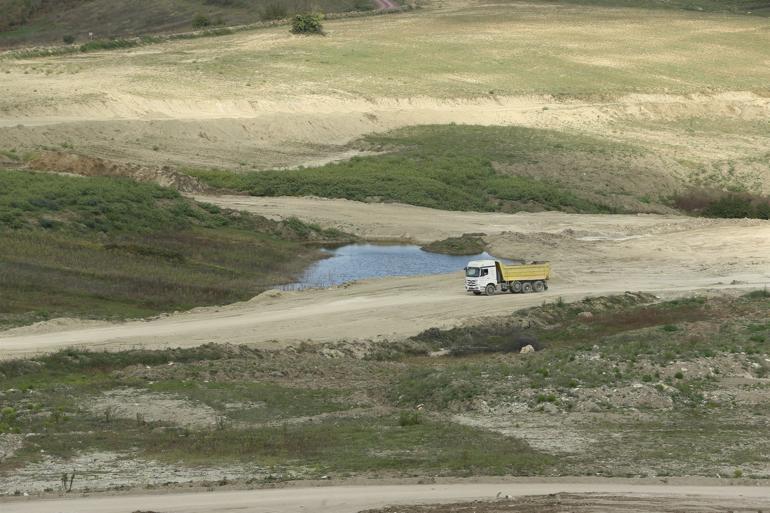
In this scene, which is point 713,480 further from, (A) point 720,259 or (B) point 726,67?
(B) point 726,67

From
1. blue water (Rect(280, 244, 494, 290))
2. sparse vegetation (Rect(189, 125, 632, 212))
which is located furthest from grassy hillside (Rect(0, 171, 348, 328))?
sparse vegetation (Rect(189, 125, 632, 212))

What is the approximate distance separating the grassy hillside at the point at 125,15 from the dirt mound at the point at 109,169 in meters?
55.7

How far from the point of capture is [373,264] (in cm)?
7119

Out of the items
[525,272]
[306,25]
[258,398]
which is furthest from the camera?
[306,25]

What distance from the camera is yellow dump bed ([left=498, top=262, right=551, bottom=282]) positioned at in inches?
2429

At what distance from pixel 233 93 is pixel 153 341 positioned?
58.1m

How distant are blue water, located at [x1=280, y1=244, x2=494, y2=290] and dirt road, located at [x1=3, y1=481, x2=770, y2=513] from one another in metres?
33.1

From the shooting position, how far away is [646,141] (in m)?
109

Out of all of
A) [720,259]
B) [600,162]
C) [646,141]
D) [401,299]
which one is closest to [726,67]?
[646,141]

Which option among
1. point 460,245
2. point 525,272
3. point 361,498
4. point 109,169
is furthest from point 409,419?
point 109,169

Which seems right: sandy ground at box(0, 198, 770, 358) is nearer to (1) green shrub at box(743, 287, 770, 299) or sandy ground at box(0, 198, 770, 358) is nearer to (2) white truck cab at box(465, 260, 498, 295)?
(2) white truck cab at box(465, 260, 498, 295)

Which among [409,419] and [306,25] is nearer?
[409,419]

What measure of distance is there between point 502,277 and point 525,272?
1.16 m

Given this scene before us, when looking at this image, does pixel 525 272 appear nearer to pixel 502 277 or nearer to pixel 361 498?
pixel 502 277
